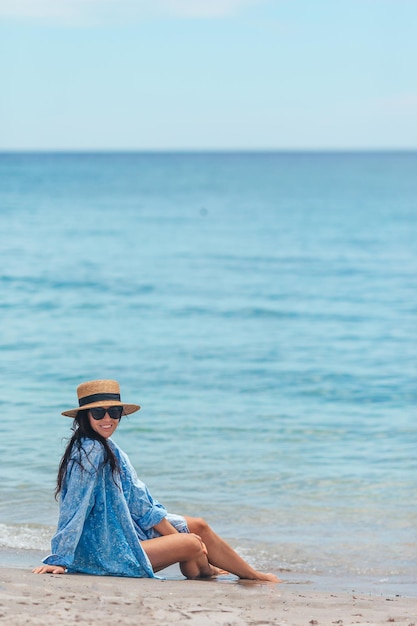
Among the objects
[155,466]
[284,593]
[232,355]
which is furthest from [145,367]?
[284,593]

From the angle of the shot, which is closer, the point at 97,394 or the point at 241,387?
the point at 97,394

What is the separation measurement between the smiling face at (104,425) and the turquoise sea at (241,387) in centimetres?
151

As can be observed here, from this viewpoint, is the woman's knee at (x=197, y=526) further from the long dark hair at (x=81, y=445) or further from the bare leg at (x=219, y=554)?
the long dark hair at (x=81, y=445)

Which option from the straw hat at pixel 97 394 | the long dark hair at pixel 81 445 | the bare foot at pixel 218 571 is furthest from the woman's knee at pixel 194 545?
the straw hat at pixel 97 394

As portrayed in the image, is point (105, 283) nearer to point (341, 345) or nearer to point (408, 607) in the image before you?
point (341, 345)

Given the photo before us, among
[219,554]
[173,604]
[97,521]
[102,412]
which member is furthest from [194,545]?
[102,412]

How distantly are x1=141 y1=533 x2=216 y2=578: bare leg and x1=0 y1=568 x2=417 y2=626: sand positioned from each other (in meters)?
0.13

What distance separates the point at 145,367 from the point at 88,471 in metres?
9.00

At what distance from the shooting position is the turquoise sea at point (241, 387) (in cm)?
751

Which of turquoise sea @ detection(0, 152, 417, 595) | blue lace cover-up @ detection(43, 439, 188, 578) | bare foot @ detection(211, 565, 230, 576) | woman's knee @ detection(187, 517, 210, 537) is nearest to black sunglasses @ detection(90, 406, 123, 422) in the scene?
blue lace cover-up @ detection(43, 439, 188, 578)

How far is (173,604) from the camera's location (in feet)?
15.6

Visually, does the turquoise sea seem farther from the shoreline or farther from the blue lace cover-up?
the blue lace cover-up

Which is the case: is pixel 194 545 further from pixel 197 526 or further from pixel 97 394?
pixel 97 394

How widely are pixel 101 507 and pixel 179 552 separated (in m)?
0.55
